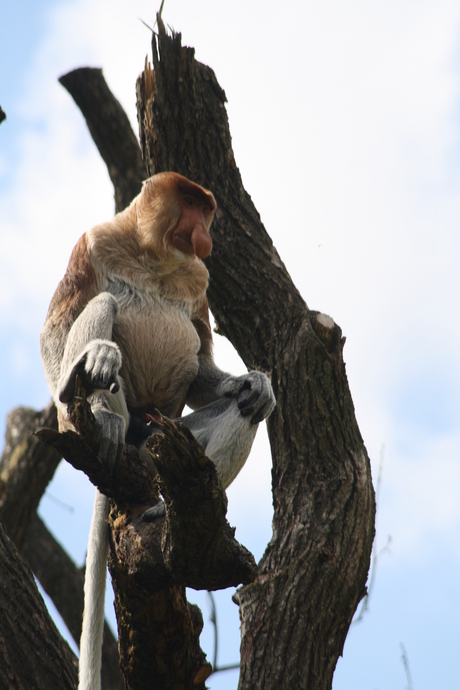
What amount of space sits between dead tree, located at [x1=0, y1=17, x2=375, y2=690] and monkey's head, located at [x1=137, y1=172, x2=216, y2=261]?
2.28 ft

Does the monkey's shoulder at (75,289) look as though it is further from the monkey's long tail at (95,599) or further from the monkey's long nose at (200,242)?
the monkey's long tail at (95,599)

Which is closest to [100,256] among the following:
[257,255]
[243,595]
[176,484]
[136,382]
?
[136,382]

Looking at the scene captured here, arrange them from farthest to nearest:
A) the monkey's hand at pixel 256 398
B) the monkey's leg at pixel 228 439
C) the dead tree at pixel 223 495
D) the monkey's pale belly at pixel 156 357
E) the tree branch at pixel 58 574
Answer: the tree branch at pixel 58 574 < the monkey's pale belly at pixel 156 357 < the monkey's hand at pixel 256 398 < the monkey's leg at pixel 228 439 < the dead tree at pixel 223 495

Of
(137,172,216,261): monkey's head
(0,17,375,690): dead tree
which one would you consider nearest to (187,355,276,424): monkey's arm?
(0,17,375,690): dead tree

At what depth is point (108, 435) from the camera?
2.58 meters

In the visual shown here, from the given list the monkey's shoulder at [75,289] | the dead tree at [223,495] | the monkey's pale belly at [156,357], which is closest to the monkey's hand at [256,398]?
the monkey's pale belly at [156,357]

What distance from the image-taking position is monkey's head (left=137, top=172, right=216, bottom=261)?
10.3 feet

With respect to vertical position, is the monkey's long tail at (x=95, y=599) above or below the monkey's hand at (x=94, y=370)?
below

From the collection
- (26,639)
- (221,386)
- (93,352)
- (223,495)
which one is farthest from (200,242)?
(26,639)

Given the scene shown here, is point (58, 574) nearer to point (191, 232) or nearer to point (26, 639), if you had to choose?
point (26, 639)

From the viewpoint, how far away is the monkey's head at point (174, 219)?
312cm

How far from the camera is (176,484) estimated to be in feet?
7.02

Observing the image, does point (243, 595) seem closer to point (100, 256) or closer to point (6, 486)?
point (100, 256)

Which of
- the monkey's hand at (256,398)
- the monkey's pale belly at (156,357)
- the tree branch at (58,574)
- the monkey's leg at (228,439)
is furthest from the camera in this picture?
the tree branch at (58,574)
